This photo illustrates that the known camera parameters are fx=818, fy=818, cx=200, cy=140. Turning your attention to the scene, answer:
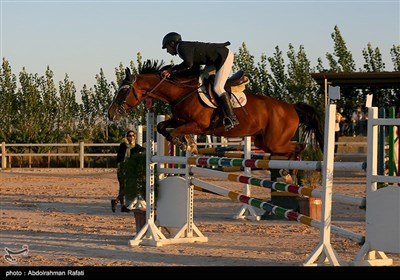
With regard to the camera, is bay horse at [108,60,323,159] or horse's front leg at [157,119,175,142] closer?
horse's front leg at [157,119,175,142]

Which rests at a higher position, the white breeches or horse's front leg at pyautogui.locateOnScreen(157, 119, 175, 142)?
the white breeches

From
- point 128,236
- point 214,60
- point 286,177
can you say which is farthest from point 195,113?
point 128,236

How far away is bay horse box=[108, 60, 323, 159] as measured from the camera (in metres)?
9.59

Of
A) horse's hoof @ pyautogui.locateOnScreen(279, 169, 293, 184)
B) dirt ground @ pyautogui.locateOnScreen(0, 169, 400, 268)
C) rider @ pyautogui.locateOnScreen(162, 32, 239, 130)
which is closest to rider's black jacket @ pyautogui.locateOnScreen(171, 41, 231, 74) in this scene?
rider @ pyautogui.locateOnScreen(162, 32, 239, 130)

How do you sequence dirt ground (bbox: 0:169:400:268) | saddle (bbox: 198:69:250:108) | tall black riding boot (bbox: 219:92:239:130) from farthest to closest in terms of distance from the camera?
saddle (bbox: 198:69:250:108) → tall black riding boot (bbox: 219:92:239:130) → dirt ground (bbox: 0:169:400:268)

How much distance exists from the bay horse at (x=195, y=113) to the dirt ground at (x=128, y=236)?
3.85ft

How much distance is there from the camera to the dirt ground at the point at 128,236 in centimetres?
781

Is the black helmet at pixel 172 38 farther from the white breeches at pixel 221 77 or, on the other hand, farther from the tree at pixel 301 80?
the tree at pixel 301 80

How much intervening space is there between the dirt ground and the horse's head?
4.81 ft

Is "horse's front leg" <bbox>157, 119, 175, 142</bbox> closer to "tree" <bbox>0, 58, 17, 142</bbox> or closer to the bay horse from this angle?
the bay horse

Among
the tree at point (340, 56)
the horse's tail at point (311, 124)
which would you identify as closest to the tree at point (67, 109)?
the tree at point (340, 56)
